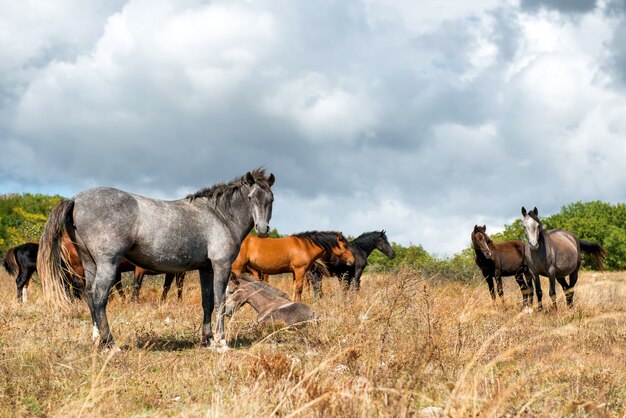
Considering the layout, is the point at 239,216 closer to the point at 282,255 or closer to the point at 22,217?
the point at 282,255

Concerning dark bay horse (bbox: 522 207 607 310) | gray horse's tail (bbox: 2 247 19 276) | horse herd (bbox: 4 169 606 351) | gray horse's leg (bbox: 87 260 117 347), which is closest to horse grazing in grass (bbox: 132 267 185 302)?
horse herd (bbox: 4 169 606 351)

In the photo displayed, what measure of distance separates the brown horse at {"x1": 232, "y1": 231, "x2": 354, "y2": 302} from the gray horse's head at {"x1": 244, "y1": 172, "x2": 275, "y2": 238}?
6.68 meters

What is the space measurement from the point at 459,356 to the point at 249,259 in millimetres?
9739

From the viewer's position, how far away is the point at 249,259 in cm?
1541

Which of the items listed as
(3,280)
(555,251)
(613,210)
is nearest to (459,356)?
(555,251)

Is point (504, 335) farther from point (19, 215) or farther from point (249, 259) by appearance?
point (19, 215)

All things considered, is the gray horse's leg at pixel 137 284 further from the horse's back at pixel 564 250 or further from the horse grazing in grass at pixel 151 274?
the horse's back at pixel 564 250

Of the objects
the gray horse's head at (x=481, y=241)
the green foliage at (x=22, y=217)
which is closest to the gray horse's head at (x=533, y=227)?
the gray horse's head at (x=481, y=241)

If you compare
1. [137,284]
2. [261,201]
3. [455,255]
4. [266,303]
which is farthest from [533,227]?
[455,255]

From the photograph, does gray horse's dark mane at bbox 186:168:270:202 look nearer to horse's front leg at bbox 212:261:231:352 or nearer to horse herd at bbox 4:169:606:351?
horse herd at bbox 4:169:606:351

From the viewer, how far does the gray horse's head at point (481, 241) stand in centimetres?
1591

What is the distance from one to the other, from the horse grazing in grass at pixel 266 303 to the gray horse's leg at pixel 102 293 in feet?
6.31

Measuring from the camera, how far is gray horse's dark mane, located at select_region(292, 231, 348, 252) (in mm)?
16328

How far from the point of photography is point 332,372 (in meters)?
5.43
